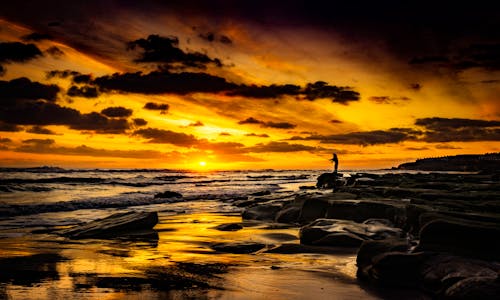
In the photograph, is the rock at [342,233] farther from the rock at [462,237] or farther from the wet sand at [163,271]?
the rock at [462,237]

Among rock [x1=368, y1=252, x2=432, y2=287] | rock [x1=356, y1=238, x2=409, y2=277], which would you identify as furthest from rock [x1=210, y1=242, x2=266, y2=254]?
rock [x1=368, y1=252, x2=432, y2=287]

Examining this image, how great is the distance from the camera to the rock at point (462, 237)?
718 centimetres

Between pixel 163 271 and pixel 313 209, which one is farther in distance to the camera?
pixel 313 209

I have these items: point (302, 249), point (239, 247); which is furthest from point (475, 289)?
point (239, 247)

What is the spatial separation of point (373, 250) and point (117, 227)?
796 centimetres

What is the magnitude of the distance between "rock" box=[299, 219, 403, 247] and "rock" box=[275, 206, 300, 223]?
5.05 metres

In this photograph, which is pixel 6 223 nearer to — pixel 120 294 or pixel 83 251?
pixel 83 251

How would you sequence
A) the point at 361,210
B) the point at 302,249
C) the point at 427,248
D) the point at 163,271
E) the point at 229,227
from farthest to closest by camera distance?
1. the point at 229,227
2. the point at 361,210
3. the point at 302,249
4. the point at 163,271
5. the point at 427,248

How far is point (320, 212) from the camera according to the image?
50.1 feet

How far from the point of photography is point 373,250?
7.75m

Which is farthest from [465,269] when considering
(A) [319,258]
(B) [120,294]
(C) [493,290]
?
(B) [120,294]

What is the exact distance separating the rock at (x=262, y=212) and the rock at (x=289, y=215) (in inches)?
40.1

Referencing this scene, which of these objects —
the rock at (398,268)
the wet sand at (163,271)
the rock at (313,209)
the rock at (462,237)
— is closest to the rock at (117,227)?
the wet sand at (163,271)

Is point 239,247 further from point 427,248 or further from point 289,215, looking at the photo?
point 289,215
